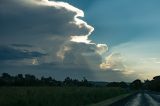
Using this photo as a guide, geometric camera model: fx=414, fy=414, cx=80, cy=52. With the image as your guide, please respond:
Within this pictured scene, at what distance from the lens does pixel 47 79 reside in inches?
6363

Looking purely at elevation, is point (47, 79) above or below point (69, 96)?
above

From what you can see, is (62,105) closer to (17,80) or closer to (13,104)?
(13,104)

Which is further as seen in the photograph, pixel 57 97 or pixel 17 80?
pixel 17 80

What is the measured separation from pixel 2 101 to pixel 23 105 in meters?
3.24

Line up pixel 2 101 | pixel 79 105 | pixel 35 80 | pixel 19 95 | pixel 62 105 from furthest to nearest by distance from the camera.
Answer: pixel 35 80 < pixel 79 105 < pixel 62 105 < pixel 19 95 < pixel 2 101

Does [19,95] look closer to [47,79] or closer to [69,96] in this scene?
[69,96]

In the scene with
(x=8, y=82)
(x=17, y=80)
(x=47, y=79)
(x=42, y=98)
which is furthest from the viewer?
(x=47, y=79)

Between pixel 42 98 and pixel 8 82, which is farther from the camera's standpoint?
pixel 8 82

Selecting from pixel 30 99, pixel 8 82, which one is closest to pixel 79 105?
pixel 30 99

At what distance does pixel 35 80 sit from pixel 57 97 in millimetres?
86521

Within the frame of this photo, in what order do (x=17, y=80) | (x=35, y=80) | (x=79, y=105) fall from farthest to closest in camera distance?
(x=35, y=80)
(x=17, y=80)
(x=79, y=105)

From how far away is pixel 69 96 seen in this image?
185ft

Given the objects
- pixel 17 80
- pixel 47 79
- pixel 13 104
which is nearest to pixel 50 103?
pixel 13 104

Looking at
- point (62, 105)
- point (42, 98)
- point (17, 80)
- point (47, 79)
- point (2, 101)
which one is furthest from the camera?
point (47, 79)
